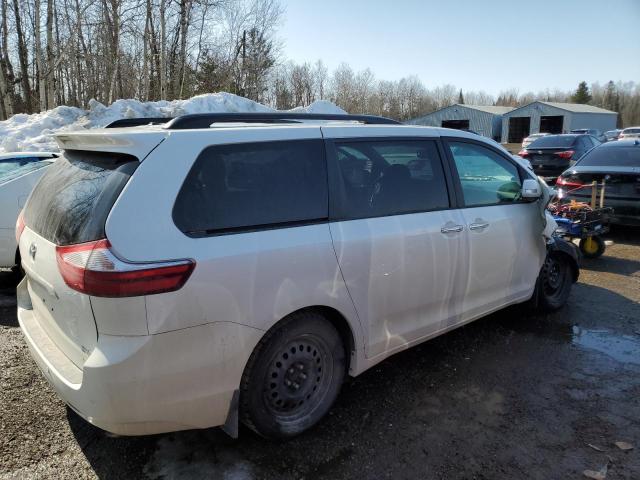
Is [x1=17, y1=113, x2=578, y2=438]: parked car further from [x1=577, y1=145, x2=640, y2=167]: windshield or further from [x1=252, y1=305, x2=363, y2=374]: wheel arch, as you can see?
[x1=577, y1=145, x2=640, y2=167]: windshield

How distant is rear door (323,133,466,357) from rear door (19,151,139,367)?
1225mm

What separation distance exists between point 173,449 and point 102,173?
1.60m

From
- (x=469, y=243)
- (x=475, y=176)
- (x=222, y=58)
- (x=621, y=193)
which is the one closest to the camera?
(x=469, y=243)

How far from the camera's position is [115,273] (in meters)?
2.09

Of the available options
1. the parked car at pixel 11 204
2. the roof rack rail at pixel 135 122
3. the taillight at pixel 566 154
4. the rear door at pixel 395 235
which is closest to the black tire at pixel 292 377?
the rear door at pixel 395 235

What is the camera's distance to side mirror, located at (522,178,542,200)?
410 centimetres

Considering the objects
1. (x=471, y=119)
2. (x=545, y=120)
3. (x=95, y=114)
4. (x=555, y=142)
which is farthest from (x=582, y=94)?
(x=95, y=114)

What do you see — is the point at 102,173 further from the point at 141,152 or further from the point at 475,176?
the point at 475,176

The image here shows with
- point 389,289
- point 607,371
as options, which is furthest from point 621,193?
point 389,289

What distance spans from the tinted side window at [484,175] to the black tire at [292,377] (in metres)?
1.64

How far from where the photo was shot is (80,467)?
262 centimetres

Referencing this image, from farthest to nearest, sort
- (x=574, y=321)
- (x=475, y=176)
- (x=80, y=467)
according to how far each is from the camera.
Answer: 1. (x=574, y=321)
2. (x=475, y=176)
3. (x=80, y=467)

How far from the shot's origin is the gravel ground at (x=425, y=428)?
2617 mm

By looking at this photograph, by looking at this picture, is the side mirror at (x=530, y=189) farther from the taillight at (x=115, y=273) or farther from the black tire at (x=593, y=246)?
the black tire at (x=593, y=246)
